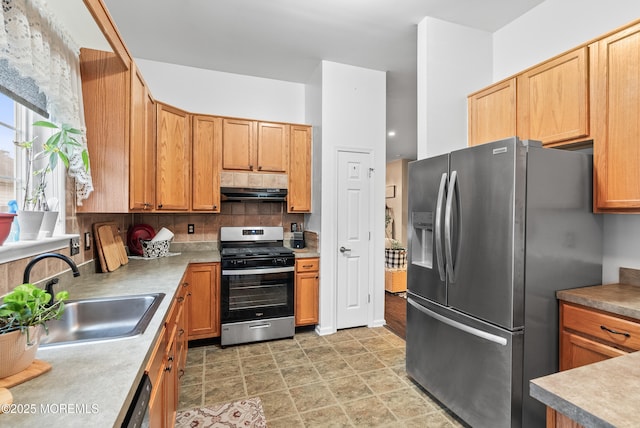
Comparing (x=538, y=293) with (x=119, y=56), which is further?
(x=119, y=56)

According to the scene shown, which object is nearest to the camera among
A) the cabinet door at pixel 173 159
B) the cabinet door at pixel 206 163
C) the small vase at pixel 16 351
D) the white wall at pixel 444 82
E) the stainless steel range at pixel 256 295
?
the small vase at pixel 16 351

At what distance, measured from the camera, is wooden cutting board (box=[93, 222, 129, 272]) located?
2318 mm

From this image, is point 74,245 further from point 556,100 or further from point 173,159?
point 556,100

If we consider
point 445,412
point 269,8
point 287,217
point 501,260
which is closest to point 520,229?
point 501,260

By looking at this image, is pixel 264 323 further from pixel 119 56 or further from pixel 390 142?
pixel 390 142

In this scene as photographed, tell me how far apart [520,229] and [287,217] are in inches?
107

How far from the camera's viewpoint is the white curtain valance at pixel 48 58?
1188mm

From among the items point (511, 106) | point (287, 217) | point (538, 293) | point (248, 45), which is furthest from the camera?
point (287, 217)

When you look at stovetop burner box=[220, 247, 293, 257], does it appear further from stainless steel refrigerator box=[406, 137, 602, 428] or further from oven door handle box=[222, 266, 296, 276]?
stainless steel refrigerator box=[406, 137, 602, 428]

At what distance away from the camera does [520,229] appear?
1.68m

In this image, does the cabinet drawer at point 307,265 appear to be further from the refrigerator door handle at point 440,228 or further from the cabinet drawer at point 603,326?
the cabinet drawer at point 603,326

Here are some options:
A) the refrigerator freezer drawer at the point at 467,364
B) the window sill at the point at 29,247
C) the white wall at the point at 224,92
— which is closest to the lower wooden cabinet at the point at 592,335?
the refrigerator freezer drawer at the point at 467,364

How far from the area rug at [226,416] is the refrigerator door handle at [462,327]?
4.26 feet

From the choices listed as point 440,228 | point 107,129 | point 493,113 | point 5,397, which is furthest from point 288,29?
point 5,397
